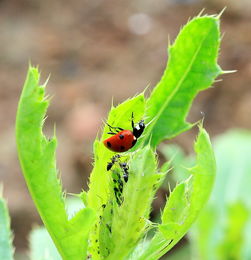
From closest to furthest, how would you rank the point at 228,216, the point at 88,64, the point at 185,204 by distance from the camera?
the point at 185,204, the point at 228,216, the point at 88,64

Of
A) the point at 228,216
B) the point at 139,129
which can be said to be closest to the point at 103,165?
the point at 139,129

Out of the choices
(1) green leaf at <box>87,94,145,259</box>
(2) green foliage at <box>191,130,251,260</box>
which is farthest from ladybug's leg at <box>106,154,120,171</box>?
(2) green foliage at <box>191,130,251,260</box>

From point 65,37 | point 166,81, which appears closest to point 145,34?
point 65,37

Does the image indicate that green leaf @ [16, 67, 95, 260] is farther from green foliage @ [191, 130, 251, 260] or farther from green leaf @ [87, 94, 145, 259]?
green foliage @ [191, 130, 251, 260]

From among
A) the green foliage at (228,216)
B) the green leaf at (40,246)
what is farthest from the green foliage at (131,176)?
the green foliage at (228,216)

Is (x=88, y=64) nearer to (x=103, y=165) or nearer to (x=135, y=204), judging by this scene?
(x=103, y=165)

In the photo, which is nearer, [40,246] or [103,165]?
[103,165]

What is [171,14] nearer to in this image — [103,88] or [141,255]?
[103,88]
